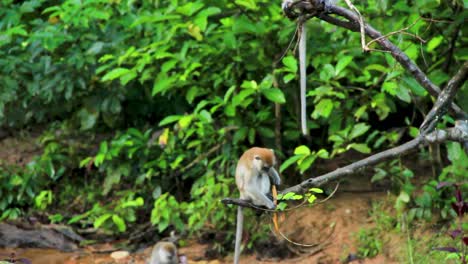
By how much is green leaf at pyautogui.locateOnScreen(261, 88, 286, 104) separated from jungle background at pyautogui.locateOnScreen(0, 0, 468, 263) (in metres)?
0.01

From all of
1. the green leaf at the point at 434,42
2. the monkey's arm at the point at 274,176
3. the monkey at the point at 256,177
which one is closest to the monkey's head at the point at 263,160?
the monkey at the point at 256,177

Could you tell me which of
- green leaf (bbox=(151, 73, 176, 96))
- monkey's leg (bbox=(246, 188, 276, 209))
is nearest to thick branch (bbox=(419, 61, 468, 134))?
monkey's leg (bbox=(246, 188, 276, 209))

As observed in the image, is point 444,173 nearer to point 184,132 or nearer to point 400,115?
point 400,115

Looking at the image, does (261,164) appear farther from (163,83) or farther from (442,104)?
(442,104)

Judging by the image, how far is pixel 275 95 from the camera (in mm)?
7109

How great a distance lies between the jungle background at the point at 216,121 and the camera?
22.9 feet

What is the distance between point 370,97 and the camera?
286 inches

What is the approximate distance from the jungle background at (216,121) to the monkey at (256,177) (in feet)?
1.54

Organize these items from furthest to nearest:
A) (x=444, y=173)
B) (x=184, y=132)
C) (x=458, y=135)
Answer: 1. (x=184, y=132)
2. (x=444, y=173)
3. (x=458, y=135)

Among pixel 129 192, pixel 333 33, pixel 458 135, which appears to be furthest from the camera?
pixel 129 192

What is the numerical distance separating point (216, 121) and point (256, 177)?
1826mm

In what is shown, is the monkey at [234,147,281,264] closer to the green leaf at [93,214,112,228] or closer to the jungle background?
the jungle background

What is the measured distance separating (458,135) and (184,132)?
3.86 metres

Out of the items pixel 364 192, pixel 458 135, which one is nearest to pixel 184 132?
pixel 364 192
